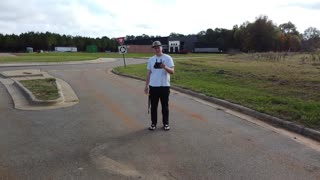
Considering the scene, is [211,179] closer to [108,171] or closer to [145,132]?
[108,171]

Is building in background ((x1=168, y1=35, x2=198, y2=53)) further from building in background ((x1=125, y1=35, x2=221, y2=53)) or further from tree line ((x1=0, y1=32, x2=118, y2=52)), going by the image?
tree line ((x1=0, y1=32, x2=118, y2=52))

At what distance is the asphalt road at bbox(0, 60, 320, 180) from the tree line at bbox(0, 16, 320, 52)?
60.4 meters

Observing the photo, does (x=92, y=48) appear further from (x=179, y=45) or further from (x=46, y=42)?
(x=179, y=45)

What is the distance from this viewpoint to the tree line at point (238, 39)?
320 ft

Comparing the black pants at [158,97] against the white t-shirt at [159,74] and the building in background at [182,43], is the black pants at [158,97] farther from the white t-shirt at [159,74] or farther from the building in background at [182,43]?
the building in background at [182,43]

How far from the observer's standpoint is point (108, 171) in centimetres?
612

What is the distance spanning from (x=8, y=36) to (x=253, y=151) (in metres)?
142

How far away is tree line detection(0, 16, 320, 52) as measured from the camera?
97.7 m

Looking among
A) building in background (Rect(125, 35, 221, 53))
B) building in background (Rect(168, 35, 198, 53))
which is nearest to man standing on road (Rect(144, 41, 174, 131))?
building in background (Rect(125, 35, 221, 53))

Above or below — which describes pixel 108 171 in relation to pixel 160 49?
below

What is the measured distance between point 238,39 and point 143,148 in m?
106

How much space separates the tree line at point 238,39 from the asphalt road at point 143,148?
60.4 meters

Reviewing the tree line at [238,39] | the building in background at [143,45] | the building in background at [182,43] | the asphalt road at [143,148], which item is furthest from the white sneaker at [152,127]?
the building in background at [182,43]

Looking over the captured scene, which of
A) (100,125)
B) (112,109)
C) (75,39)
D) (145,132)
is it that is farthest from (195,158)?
(75,39)
